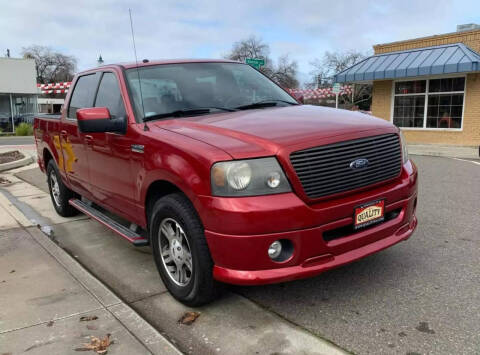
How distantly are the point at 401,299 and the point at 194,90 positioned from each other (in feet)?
8.24

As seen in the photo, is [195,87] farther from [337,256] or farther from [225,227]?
[337,256]

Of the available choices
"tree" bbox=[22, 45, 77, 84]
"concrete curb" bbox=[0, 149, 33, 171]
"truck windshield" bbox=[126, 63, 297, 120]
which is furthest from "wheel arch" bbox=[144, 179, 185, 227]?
"tree" bbox=[22, 45, 77, 84]

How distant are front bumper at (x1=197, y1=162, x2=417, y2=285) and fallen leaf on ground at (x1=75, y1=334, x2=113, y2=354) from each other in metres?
0.82

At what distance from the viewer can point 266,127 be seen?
10.5 ft

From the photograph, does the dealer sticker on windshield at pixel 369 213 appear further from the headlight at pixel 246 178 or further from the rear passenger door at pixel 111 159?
the rear passenger door at pixel 111 159

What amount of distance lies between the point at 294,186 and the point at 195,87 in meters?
1.74

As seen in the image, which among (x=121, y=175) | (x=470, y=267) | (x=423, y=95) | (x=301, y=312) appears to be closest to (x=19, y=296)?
(x=121, y=175)

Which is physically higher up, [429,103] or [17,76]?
[17,76]

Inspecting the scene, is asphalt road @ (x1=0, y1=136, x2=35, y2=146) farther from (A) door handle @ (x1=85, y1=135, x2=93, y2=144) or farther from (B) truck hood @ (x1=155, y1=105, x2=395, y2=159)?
(B) truck hood @ (x1=155, y1=105, x2=395, y2=159)

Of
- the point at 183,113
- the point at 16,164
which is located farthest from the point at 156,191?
the point at 16,164

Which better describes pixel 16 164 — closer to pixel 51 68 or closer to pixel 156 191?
pixel 156 191

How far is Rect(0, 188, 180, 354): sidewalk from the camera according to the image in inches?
113

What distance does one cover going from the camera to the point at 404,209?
11.4 feet

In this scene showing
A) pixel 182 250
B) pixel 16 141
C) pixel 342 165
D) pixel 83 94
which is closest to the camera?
pixel 342 165
